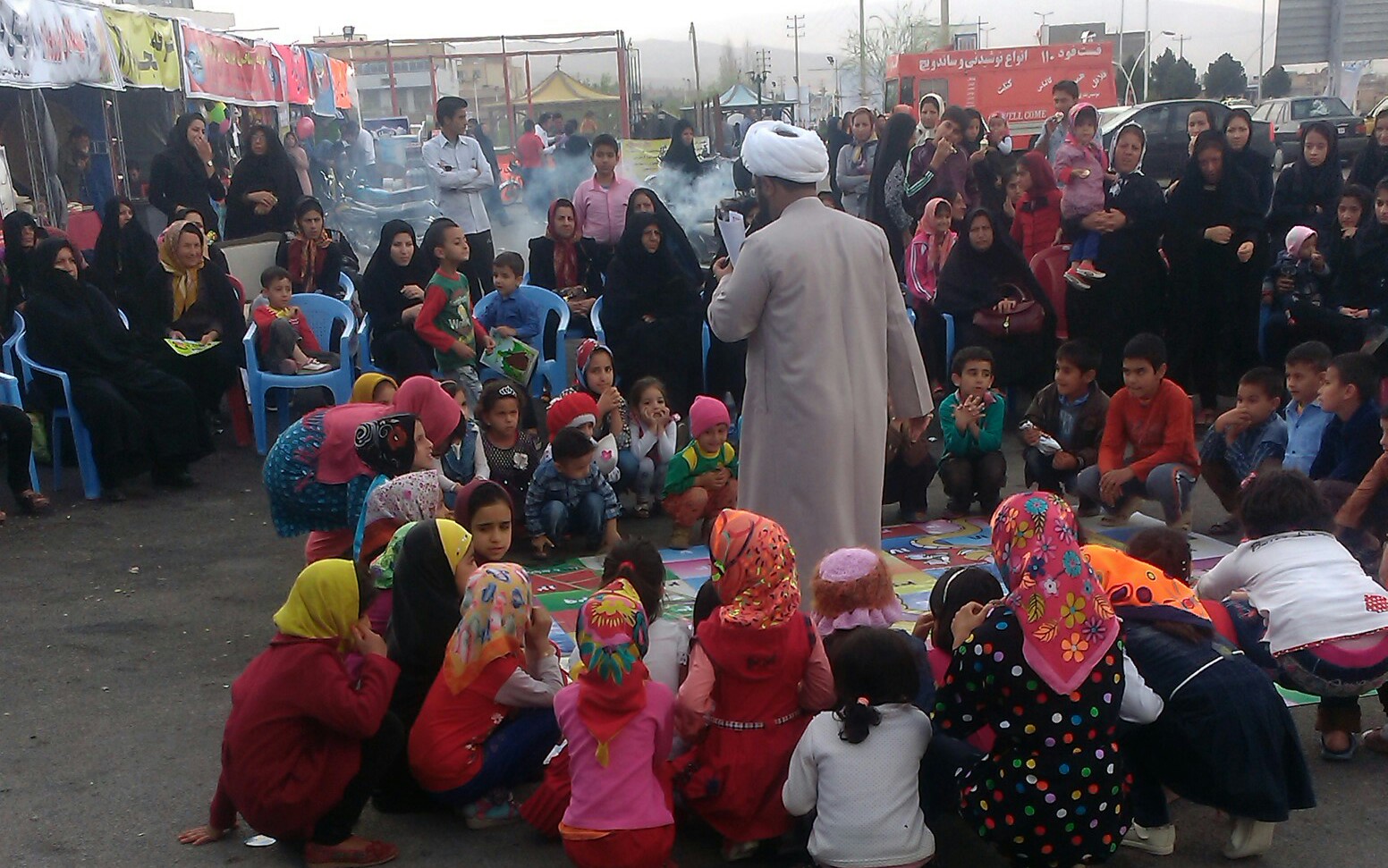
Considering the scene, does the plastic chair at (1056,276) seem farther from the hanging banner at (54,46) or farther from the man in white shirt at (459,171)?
the hanging banner at (54,46)

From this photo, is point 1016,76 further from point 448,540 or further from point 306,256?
point 448,540

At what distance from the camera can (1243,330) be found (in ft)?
27.0

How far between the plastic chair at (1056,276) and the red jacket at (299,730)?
6.00 m

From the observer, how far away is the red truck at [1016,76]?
2933cm

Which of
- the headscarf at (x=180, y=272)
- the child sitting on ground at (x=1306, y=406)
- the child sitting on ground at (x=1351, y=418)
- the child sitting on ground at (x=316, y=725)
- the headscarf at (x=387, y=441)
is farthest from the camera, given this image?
the headscarf at (x=180, y=272)

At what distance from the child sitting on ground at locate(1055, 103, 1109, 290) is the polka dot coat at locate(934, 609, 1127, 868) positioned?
563 centimetres

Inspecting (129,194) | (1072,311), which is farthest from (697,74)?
(1072,311)

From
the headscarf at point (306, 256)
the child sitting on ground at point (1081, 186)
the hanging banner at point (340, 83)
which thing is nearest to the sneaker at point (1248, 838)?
the child sitting on ground at point (1081, 186)

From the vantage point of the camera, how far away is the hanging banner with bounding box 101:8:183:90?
1255cm

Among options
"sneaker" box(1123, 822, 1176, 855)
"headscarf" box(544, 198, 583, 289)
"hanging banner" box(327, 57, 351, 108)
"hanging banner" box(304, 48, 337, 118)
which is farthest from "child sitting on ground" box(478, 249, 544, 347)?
"hanging banner" box(327, 57, 351, 108)

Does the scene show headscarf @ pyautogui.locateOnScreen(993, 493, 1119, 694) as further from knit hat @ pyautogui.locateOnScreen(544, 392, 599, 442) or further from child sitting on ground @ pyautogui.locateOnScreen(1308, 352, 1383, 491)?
knit hat @ pyautogui.locateOnScreen(544, 392, 599, 442)

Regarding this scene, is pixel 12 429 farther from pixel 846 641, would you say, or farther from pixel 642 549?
pixel 846 641

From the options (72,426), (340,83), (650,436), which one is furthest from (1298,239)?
(340,83)

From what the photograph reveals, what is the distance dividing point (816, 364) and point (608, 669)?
1397 millimetres
